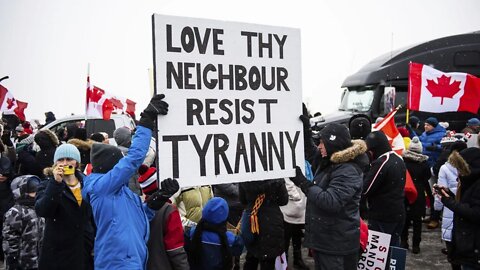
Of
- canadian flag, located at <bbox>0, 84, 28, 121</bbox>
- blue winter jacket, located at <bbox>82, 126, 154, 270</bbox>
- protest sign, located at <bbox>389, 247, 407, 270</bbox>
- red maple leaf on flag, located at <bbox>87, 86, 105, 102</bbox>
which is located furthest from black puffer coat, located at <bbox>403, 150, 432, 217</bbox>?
canadian flag, located at <bbox>0, 84, 28, 121</bbox>

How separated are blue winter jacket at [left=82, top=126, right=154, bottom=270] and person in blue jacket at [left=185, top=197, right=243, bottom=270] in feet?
2.95

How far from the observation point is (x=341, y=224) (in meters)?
3.82

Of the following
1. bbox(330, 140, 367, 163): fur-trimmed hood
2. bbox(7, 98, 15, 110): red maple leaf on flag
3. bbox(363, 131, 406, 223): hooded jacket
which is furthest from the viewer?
bbox(7, 98, 15, 110): red maple leaf on flag

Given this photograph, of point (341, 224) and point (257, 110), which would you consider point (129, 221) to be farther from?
point (341, 224)

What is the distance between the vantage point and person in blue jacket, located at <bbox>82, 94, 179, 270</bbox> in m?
3.04

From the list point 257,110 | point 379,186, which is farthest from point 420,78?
point 257,110

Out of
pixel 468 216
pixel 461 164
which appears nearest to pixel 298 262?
pixel 468 216

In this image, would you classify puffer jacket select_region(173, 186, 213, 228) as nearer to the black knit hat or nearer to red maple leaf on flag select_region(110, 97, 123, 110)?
the black knit hat

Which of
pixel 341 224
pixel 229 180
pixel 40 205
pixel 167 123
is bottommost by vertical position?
pixel 341 224

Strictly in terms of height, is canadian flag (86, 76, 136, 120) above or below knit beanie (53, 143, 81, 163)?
above

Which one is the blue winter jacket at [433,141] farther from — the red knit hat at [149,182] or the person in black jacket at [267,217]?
the red knit hat at [149,182]

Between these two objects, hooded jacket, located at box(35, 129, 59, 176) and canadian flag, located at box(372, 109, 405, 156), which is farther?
canadian flag, located at box(372, 109, 405, 156)

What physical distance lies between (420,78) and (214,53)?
6711 mm

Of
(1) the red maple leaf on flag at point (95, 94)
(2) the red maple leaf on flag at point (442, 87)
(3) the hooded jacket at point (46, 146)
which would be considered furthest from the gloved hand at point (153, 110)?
(1) the red maple leaf on flag at point (95, 94)
